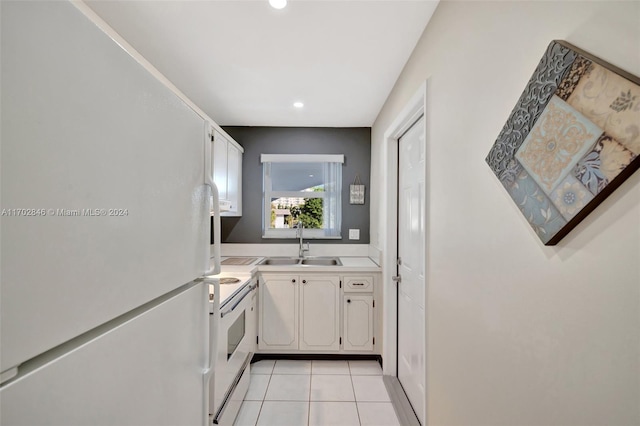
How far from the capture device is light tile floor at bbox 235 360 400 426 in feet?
6.45

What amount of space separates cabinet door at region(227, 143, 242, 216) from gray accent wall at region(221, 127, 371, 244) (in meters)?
0.14

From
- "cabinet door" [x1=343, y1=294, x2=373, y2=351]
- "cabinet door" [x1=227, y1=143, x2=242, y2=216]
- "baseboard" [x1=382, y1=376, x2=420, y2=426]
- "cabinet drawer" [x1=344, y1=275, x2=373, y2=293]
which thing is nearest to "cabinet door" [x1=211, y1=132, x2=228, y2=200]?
"cabinet door" [x1=227, y1=143, x2=242, y2=216]

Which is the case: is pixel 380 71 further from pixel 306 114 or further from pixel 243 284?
pixel 243 284

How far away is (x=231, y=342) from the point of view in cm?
192

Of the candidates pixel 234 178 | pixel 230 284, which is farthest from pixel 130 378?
pixel 234 178

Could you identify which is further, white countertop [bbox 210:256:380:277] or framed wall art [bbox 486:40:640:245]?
white countertop [bbox 210:256:380:277]

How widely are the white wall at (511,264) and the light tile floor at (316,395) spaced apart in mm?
792

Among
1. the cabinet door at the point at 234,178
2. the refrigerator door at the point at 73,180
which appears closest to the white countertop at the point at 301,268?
the cabinet door at the point at 234,178

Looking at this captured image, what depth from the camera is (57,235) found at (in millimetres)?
451

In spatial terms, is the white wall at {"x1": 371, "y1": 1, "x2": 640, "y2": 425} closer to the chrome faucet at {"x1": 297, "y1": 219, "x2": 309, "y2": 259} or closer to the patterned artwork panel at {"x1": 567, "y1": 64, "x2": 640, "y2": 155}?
the patterned artwork panel at {"x1": 567, "y1": 64, "x2": 640, "y2": 155}

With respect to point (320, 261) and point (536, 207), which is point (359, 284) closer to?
point (320, 261)

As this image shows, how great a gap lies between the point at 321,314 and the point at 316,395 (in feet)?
2.26

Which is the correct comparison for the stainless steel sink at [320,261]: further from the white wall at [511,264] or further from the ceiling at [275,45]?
the white wall at [511,264]

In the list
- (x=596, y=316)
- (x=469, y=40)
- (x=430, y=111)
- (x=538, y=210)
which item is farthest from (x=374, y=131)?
(x=596, y=316)
